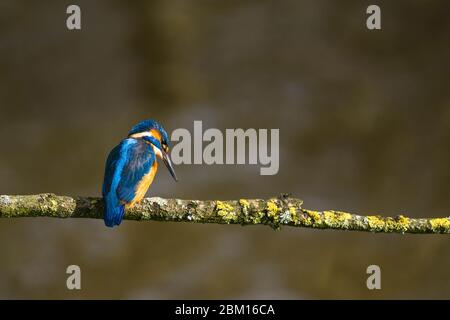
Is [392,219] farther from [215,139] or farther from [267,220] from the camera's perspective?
[215,139]

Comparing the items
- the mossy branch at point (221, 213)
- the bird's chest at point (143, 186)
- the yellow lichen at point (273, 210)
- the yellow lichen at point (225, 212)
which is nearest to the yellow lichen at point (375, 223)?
the mossy branch at point (221, 213)

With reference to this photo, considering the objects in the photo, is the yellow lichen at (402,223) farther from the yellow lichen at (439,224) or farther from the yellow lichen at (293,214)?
the yellow lichen at (293,214)

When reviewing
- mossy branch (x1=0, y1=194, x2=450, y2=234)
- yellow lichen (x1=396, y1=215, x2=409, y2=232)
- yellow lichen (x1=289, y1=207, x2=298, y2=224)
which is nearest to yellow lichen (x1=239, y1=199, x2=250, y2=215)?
mossy branch (x1=0, y1=194, x2=450, y2=234)

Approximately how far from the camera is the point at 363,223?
6.09ft

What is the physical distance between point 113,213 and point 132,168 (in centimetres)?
19

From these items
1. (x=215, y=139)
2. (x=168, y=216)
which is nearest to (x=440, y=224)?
(x=168, y=216)

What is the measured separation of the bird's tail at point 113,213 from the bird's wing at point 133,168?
1.0 inches

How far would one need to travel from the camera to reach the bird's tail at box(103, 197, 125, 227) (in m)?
1.75

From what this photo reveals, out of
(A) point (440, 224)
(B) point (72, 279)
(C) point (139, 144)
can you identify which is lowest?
(B) point (72, 279)

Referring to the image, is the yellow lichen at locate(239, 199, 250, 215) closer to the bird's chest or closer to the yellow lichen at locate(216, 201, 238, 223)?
the yellow lichen at locate(216, 201, 238, 223)

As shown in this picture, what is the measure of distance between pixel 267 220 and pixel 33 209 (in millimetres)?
631

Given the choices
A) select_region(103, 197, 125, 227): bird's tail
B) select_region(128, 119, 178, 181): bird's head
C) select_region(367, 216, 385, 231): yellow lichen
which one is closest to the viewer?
select_region(103, 197, 125, 227): bird's tail

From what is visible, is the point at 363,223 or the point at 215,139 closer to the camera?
the point at 363,223

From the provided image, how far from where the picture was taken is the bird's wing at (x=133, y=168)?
1.81 m
